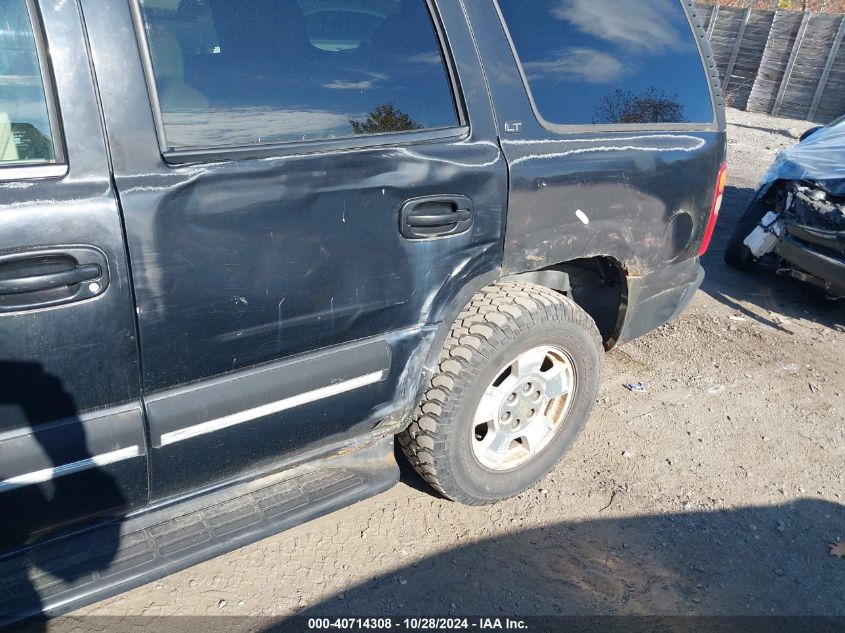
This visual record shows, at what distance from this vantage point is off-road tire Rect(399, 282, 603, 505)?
8.25 feet

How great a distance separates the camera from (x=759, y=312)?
5.15 m

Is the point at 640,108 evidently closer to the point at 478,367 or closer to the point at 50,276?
the point at 478,367

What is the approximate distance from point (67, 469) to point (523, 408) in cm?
172

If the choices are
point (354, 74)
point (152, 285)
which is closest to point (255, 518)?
point (152, 285)

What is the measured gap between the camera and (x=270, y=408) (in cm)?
210

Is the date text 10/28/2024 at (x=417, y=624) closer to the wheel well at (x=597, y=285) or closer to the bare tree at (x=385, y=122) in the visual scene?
the wheel well at (x=597, y=285)

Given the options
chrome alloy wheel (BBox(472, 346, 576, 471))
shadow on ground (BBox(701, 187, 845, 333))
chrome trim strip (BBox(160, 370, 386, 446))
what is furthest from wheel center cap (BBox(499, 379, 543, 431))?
shadow on ground (BBox(701, 187, 845, 333))

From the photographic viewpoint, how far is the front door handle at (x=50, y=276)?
5.17 feet

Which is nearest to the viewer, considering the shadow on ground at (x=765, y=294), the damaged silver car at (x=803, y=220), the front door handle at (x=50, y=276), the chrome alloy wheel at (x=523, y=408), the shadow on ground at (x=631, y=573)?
the front door handle at (x=50, y=276)

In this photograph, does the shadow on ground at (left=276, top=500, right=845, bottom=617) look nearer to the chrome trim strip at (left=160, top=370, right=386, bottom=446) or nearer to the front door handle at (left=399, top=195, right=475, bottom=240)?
the chrome trim strip at (left=160, top=370, right=386, bottom=446)

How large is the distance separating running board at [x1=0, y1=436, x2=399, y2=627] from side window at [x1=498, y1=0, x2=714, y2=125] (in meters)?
1.53

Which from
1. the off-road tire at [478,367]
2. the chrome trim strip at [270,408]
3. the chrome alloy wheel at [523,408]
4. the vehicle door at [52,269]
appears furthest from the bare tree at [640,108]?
the vehicle door at [52,269]

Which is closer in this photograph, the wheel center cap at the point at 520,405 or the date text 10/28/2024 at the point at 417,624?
the date text 10/28/2024 at the point at 417,624

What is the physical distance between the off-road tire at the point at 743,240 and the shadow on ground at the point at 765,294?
0.09m
